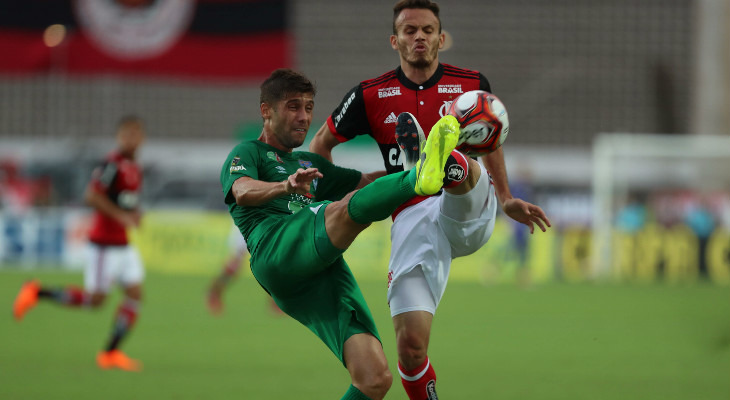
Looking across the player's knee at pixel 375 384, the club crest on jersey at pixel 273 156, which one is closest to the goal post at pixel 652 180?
the club crest on jersey at pixel 273 156

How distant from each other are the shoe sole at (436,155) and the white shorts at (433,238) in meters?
0.73

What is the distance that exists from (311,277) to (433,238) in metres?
0.86

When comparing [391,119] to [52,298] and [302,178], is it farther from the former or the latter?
[52,298]

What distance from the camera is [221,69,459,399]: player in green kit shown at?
4062 millimetres

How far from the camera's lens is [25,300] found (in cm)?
847

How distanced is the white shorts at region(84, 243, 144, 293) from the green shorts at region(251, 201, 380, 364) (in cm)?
418

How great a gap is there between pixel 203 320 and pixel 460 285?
692 cm

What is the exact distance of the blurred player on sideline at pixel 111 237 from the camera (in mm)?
8352

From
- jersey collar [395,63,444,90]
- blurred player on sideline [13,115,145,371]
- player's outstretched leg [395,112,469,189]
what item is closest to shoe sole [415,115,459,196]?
player's outstretched leg [395,112,469,189]

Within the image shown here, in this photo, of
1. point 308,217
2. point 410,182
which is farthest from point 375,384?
point 410,182

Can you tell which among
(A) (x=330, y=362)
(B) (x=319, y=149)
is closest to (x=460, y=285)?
(A) (x=330, y=362)

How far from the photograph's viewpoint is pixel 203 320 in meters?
11.2

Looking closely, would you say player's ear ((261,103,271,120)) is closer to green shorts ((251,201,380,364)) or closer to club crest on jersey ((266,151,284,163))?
club crest on jersey ((266,151,284,163))

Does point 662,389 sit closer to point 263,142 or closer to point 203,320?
point 263,142
